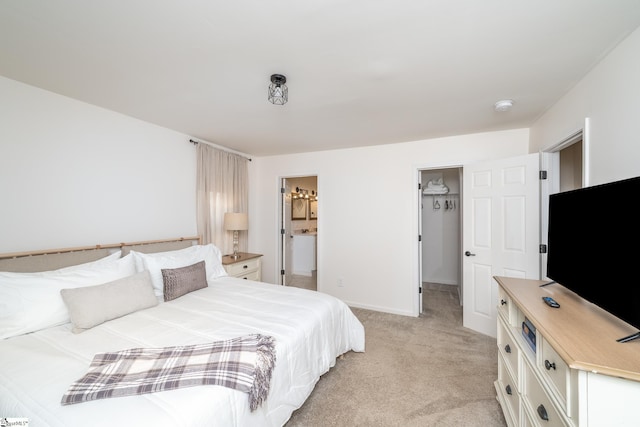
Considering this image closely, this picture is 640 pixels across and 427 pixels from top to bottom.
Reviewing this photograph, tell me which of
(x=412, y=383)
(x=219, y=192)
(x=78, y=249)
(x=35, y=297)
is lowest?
(x=412, y=383)

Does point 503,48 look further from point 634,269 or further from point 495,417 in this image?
point 495,417

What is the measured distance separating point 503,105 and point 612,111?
819mm

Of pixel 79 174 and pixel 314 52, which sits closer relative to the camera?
pixel 314 52

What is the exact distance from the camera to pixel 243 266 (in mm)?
3557

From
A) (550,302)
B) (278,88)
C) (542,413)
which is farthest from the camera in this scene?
(278,88)

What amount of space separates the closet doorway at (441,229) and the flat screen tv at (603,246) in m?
3.26

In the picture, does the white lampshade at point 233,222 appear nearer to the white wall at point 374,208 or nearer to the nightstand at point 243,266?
the nightstand at point 243,266

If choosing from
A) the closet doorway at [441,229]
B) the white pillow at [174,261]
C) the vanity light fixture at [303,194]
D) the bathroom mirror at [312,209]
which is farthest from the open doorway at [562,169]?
the bathroom mirror at [312,209]

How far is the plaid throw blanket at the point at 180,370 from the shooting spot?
1.08 m

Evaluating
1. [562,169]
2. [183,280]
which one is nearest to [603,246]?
[562,169]

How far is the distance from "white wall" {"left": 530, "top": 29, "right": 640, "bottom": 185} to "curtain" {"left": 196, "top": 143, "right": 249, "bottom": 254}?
389 cm

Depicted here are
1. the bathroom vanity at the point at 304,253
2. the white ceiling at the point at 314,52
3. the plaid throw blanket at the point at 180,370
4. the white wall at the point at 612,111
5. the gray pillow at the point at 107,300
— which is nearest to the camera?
the plaid throw blanket at the point at 180,370

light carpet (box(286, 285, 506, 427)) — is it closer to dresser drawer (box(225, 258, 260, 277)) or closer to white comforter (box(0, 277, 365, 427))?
white comforter (box(0, 277, 365, 427))

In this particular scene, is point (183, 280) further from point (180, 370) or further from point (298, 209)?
point (298, 209)
